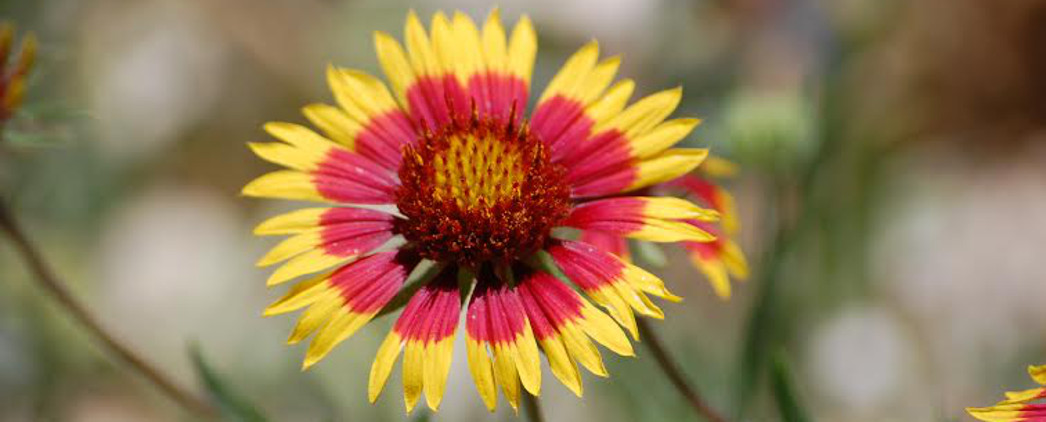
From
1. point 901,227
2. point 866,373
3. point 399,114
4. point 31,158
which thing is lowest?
point 866,373

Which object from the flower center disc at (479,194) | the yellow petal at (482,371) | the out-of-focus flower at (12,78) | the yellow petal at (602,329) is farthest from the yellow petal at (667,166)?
the out-of-focus flower at (12,78)

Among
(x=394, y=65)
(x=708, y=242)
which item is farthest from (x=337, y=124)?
(x=708, y=242)

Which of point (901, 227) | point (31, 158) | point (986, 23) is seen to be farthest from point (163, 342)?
point (986, 23)

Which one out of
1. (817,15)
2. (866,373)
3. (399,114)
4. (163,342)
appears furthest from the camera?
(817,15)

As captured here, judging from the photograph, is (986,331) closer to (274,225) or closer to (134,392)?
(274,225)

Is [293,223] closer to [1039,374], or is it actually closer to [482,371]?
[482,371]

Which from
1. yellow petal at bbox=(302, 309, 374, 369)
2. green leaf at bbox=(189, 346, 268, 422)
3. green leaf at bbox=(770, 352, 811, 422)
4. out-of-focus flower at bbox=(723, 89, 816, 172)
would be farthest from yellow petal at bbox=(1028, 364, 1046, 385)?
out-of-focus flower at bbox=(723, 89, 816, 172)
